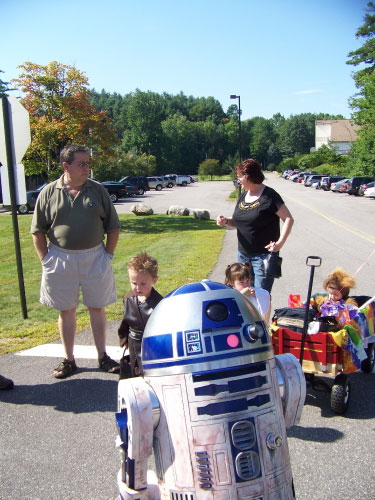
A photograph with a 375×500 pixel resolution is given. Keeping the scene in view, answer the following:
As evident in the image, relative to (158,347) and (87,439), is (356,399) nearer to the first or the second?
(87,439)

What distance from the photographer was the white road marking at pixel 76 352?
5176 mm

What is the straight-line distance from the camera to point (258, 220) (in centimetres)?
460

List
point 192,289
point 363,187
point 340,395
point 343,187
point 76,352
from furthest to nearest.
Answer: point 343,187 → point 363,187 → point 76,352 → point 340,395 → point 192,289

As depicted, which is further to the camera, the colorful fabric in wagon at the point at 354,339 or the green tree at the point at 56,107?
the green tree at the point at 56,107

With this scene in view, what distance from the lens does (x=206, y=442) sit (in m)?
1.75

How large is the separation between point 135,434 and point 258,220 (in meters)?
3.08

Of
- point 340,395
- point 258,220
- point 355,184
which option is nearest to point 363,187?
point 355,184

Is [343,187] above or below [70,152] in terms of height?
below

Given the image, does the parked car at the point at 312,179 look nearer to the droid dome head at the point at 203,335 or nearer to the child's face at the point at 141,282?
the child's face at the point at 141,282

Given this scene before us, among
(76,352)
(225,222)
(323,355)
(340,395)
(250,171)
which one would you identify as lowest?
(76,352)

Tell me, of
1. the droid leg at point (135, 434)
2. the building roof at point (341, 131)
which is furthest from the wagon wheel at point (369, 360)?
the building roof at point (341, 131)

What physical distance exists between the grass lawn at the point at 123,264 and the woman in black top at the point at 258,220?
8.75ft

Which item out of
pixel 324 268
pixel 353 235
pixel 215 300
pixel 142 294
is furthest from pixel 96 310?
pixel 353 235

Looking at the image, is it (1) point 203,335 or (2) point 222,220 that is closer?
(1) point 203,335
